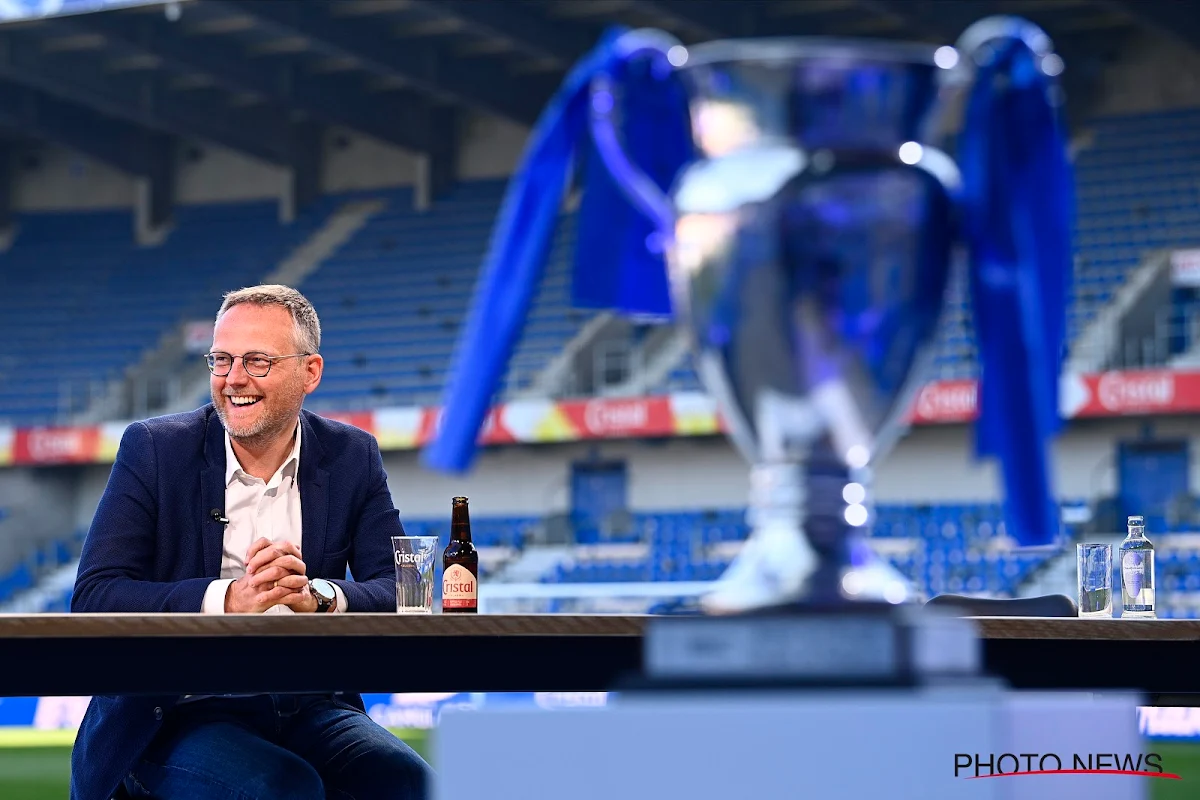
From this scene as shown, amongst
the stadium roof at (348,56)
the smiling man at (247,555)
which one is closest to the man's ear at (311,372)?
the smiling man at (247,555)

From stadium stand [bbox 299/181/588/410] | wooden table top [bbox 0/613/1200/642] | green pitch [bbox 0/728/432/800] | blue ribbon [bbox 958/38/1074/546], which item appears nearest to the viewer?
blue ribbon [bbox 958/38/1074/546]

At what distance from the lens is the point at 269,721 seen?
2139mm

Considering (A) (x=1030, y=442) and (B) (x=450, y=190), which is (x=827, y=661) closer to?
(A) (x=1030, y=442)

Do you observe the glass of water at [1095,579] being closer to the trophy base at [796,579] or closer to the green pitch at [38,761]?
the trophy base at [796,579]

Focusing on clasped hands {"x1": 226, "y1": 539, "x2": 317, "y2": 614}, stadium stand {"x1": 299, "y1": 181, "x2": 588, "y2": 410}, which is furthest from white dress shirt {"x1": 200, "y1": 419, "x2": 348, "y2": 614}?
stadium stand {"x1": 299, "y1": 181, "x2": 588, "y2": 410}

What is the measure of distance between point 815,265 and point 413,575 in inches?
48.7

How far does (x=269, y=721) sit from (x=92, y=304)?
16013mm

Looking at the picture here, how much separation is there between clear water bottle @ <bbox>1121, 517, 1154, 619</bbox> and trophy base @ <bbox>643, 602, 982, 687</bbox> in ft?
5.02

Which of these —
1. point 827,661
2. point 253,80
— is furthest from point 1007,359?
point 253,80

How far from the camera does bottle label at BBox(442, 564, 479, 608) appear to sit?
6.39 ft

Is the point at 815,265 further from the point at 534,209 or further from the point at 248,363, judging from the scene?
the point at 248,363

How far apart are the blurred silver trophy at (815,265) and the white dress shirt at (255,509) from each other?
1.34 m

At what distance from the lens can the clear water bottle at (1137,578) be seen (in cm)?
231

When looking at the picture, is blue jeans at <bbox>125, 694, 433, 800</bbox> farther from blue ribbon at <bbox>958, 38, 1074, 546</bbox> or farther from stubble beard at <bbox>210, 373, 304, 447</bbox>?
blue ribbon at <bbox>958, 38, 1074, 546</bbox>
